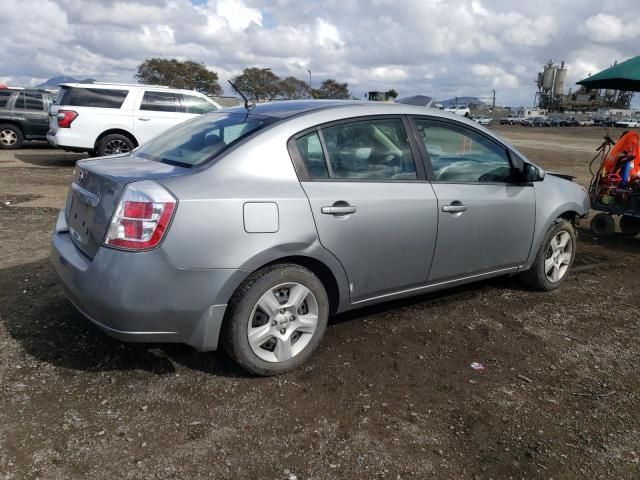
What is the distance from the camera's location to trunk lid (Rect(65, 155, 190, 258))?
2.92m

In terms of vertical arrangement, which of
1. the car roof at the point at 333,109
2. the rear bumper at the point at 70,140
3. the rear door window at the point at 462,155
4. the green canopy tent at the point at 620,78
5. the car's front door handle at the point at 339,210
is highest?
the green canopy tent at the point at 620,78

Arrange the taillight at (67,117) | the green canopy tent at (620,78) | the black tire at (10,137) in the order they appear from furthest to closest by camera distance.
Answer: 1. the black tire at (10,137)
2. the taillight at (67,117)
3. the green canopy tent at (620,78)

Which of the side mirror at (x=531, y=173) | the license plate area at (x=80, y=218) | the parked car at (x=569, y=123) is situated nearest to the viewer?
the license plate area at (x=80, y=218)

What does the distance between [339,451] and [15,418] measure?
1.66 m

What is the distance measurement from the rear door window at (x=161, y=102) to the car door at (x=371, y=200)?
9.25 meters

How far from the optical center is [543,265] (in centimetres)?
475

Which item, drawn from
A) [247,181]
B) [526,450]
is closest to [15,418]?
[247,181]

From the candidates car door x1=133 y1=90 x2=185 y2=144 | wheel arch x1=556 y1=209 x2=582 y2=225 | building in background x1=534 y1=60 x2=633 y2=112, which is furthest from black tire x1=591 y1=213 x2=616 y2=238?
building in background x1=534 y1=60 x2=633 y2=112

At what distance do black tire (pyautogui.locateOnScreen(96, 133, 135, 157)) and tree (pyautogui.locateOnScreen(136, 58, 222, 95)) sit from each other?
150 feet

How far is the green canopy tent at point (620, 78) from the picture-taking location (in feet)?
24.4

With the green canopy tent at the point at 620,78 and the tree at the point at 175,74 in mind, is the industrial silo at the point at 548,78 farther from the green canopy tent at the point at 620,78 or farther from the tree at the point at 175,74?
the green canopy tent at the point at 620,78

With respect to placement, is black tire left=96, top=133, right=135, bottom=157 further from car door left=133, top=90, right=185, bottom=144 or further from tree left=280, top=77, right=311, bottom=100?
tree left=280, top=77, right=311, bottom=100

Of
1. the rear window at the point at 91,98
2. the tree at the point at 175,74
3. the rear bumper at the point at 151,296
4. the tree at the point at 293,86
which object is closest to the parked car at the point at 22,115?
the rear window at the point at 91,98

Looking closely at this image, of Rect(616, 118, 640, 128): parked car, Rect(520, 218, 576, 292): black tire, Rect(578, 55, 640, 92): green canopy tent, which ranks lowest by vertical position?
Rect(616, 118, 640, 128): parked car
